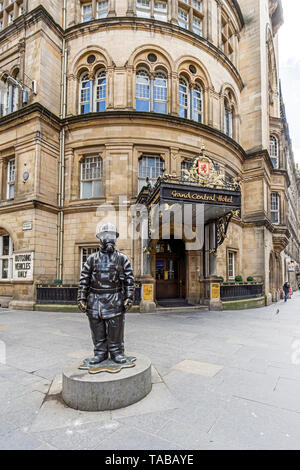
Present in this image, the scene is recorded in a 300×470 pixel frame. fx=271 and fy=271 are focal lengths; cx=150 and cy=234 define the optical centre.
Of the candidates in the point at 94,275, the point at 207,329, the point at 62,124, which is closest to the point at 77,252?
the point at 62,124

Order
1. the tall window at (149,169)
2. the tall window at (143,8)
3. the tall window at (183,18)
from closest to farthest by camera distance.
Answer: the tall window at (149,169) < the tall window at (143,8) < the tall window at (183,18)

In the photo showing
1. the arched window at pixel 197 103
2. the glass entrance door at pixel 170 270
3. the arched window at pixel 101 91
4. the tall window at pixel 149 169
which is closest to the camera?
the tall window at pixel 149 169

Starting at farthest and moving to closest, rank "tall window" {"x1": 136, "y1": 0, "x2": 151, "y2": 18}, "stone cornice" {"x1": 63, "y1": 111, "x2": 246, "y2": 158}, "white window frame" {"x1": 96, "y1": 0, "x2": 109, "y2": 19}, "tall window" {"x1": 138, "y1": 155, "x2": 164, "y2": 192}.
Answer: "white window frame" {"x1": 96, "y1": 0, "x2": 109, "y2": 19}
"tall window" {"x1": 136, "y1": 0, "x2": 151, "y2": 18}
"tall window" {"x1": 138, "y1": 155, "x2": 164, "y2": 192}
"stone cornice" {"x1": 63, "y1": 111, "x2": 246, "y2": 158}

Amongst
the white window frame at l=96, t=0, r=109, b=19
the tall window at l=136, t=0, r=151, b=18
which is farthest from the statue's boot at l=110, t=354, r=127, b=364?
the white window frame at l=96, t=0, r=109, b=19

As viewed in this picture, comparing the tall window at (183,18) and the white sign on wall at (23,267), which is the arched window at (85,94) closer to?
the tall window at (183,18)

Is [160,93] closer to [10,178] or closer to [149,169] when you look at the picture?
[149,169]

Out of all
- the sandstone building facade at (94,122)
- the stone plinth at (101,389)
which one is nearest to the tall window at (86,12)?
the sandstone building facade at (94,122)

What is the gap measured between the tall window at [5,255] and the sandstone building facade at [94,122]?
59mm

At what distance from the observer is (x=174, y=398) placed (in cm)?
367

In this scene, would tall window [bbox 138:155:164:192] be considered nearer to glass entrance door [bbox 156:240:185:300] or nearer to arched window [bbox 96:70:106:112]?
glass entrance door [bbox 156:240:185:300]

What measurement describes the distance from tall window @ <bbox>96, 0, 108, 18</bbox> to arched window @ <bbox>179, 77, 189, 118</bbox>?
5.81m

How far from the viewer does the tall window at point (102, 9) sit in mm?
15906

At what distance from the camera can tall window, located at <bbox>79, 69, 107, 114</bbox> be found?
1526 centimetres

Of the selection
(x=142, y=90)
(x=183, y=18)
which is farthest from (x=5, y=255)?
(x=183, y=18)
